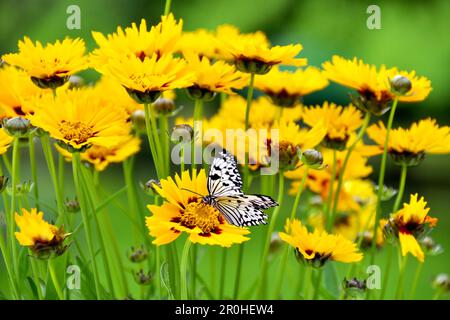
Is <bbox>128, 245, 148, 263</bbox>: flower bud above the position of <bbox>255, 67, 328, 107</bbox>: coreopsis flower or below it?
below

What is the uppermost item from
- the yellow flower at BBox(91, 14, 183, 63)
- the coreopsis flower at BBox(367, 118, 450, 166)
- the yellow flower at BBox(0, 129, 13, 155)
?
the yellow flower at BBox(91, 14, 183, 63)

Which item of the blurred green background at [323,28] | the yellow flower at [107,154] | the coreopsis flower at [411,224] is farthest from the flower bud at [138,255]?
the blurred green background at [323,28]

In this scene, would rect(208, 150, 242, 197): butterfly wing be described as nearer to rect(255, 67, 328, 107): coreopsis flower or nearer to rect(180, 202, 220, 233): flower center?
rect(180, 202, 220, 233): flower center

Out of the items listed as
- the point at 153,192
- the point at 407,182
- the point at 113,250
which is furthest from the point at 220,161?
the point at 407,182

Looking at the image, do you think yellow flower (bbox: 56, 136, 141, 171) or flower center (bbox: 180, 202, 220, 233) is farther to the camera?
yellow flower (bbox: 56, 136, 141, 171)

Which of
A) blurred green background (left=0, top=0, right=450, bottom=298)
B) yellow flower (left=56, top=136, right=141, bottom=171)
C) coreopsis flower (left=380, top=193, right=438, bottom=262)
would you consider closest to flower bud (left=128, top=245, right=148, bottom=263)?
yellow flower (left=56, top=136, right=141, bottom=171)

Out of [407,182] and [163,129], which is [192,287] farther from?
[407,182]
